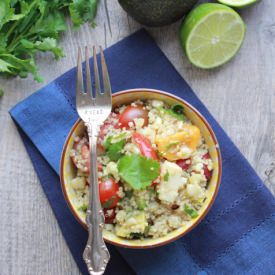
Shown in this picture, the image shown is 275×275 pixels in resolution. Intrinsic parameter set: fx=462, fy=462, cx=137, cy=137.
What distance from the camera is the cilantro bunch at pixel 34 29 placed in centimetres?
184

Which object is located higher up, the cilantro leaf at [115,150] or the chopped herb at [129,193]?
the cilantro leaf at [115,150]

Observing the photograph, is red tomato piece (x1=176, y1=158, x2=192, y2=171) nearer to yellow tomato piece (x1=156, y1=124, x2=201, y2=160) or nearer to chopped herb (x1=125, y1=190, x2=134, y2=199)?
yellow tomato piece (x1=156, y1=124, x2=201, y2=160)

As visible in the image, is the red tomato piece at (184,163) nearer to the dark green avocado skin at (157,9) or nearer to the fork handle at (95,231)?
the fork handle at (95,231)

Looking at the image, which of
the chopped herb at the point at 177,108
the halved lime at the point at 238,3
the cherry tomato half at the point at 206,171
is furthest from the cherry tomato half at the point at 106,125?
the halved lime at the point at 238,3

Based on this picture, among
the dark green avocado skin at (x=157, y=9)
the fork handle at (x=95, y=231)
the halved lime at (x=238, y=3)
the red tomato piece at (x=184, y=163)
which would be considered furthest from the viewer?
the halved lime at (x=238, y=3)

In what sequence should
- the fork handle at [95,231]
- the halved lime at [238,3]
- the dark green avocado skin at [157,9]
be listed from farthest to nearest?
the halved lime at [238,3]
the dark green avocado skin at [157,9]
the fork handle at [95,231]

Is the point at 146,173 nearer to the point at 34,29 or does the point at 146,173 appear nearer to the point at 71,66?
the point at 71,66

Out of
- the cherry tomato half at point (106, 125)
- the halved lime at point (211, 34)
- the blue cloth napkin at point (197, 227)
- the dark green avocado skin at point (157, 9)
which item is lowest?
the blue cloth napkin at point (197, 227)

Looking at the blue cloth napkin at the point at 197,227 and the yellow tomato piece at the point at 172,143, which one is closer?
the yellow tomato piece at the point at 172,143

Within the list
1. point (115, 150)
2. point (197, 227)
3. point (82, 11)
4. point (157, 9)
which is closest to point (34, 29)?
point (82, 11)

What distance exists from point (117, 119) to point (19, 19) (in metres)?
0.59

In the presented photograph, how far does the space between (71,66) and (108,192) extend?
64 centimetres

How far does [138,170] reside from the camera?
153cm

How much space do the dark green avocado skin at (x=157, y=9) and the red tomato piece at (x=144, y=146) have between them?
511 millimetres
